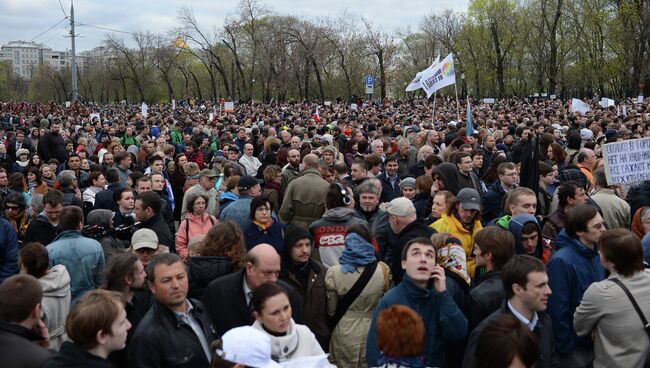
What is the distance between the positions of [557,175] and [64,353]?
783cm

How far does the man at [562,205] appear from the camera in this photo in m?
6.56

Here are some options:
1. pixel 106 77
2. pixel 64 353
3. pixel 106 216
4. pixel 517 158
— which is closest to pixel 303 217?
pixel 106 216

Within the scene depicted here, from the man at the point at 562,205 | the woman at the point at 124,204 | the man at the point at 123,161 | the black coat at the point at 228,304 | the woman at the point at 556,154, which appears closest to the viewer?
the black coat at the point at 228,304

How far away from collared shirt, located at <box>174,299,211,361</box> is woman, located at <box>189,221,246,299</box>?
805mm

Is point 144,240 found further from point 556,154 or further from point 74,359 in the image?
point 556,154

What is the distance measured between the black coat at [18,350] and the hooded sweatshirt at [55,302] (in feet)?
3.32

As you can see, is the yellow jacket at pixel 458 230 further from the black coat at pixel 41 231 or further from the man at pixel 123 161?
the man at pixel 123 161

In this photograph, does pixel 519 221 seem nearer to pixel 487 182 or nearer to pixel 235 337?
pixel 235 337

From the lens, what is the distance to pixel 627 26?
52.8 meters

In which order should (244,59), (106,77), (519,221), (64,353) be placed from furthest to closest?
(106,77)
(244,59)
(519,221)
(64,353)

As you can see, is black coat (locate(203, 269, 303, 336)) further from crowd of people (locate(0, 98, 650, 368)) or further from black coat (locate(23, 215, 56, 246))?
black coat (locate(23, 215, 56, 246))

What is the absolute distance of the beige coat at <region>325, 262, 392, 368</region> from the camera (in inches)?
199

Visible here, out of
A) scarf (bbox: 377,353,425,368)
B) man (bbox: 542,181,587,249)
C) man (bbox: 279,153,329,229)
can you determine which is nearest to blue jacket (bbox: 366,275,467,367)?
scarf (bbox: 377,353,425,368)

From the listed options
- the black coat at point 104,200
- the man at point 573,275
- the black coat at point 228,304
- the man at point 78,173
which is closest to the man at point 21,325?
the black coat at point 228,304
